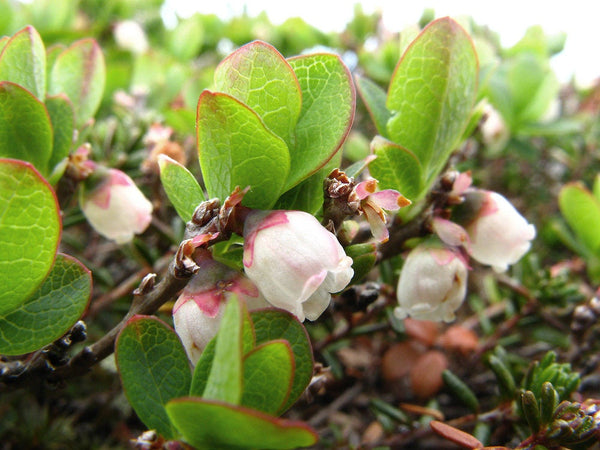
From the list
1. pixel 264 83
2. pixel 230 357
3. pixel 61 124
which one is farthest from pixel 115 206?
pixel 230 357

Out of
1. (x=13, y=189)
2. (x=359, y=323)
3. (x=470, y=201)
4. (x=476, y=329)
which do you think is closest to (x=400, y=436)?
(x=359, y=323)

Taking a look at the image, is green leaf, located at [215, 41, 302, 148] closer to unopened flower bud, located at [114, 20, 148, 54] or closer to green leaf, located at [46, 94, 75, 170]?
green leaf, located at [46, 94, 75, 170]

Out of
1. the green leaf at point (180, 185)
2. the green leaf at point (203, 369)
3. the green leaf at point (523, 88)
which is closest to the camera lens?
the green leaf at point (203, 369)

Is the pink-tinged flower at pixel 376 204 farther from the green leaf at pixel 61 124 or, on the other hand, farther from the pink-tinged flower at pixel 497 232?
the green leaf at pixel 61 124

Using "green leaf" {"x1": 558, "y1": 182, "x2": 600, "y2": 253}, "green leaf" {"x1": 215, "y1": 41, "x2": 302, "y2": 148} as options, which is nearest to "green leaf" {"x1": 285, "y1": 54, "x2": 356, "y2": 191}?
"green leaf" {"x1": 215, "y1": 41, "x2": 302, "y2": 148}

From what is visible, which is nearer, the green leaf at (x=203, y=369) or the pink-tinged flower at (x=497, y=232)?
the green leaf at (x=203, y=369)

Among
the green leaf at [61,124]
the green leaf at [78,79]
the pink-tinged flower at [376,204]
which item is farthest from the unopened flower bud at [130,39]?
the pink-tinged flower at [376,204]

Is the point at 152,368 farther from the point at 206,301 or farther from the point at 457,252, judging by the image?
the point at 457,252
